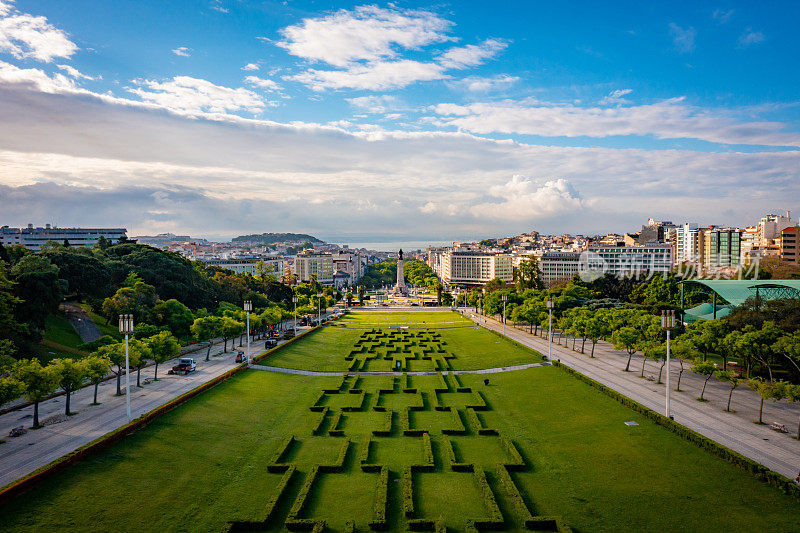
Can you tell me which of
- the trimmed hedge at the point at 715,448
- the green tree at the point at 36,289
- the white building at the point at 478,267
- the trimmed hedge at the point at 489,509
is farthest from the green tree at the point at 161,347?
the white building at the point at 478,267

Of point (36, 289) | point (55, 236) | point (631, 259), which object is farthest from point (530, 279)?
point (55, 236)

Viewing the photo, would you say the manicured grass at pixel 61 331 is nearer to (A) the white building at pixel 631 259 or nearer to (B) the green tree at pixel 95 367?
(B) the green tree at pixel 95 367

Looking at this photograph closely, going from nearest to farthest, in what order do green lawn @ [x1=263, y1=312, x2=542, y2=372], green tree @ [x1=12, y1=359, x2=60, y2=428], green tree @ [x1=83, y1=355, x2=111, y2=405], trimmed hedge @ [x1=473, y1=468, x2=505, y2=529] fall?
trimmed hedge @ [x1=473, y1=468, x2=505, y2=529], green tree @ [x1=12, y1=359, x2=60, y2=428], green tree @ [x1=83, y1=355, x2=111, y2=405], green lawn @ [x1=263, y1=312, x2=542, y2=372]

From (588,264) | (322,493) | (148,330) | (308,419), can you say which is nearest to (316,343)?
(148,330)

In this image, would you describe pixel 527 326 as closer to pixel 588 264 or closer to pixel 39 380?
pixel 39 380

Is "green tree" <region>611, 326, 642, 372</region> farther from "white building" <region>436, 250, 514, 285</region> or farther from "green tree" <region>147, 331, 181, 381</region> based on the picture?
"white building" <region>436, 250, 514, 285</region>

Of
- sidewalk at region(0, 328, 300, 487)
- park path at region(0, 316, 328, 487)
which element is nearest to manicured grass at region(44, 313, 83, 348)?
sidewalk at region(0, 328, 300, 487)
